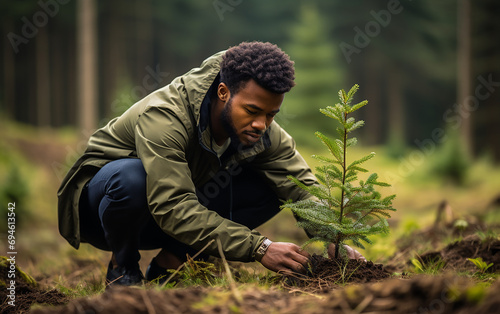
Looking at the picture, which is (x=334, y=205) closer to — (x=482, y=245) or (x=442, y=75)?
(x=482, y=245)

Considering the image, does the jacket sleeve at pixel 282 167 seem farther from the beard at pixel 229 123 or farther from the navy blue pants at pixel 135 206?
the beard at pixel 229 123

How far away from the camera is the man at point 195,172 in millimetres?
2582

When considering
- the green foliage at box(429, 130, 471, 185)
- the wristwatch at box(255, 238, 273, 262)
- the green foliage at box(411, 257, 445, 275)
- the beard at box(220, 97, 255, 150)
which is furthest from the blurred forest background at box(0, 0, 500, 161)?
the wristwatch at box(255, 238, 273, 262)

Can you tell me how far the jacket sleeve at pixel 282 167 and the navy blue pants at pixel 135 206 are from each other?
0.16 m

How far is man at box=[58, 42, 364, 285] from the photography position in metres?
2.58

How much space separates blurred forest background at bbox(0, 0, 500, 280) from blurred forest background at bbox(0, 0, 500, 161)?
0.08 m

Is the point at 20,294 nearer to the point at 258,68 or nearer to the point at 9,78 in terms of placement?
the point at 258,68

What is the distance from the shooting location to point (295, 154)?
3.38 m

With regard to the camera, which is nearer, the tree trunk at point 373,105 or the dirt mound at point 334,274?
the dirt mound at point 334,274

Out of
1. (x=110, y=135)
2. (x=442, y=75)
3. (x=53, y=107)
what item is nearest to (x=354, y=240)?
(x=110, y=135)

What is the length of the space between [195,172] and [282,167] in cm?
65

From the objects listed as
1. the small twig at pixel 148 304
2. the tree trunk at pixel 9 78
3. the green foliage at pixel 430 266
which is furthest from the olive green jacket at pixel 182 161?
the tree trunk at pixel 9 78

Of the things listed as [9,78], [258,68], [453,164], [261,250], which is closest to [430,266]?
[261,250]

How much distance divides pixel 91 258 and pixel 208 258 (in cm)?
157
